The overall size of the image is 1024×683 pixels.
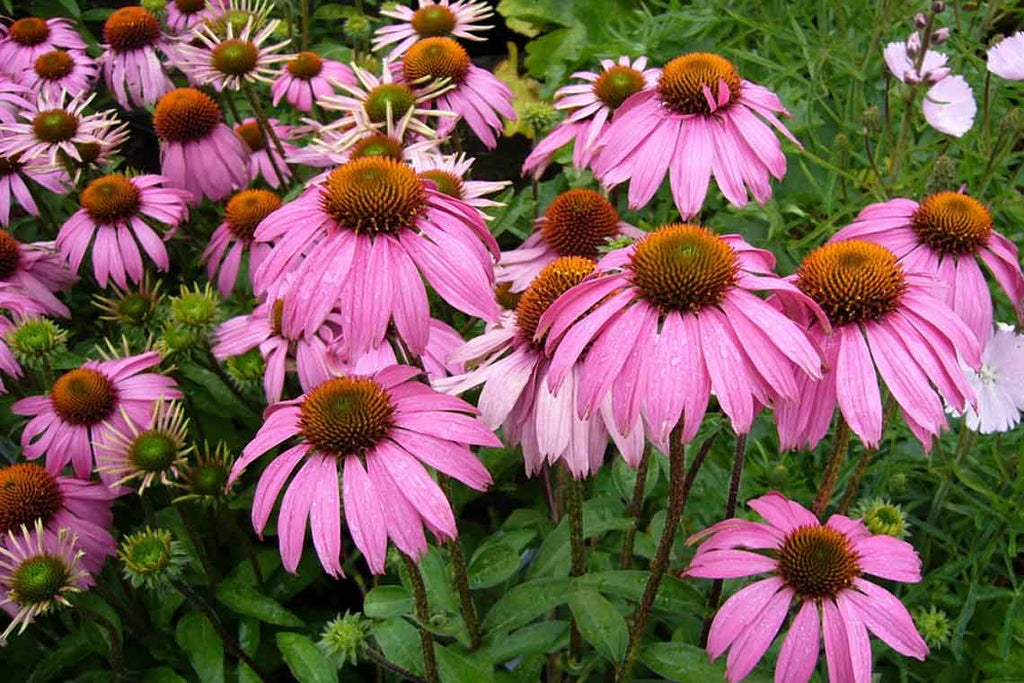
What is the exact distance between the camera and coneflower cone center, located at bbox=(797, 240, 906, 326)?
87 centimetres

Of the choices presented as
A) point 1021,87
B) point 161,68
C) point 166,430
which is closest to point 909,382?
point 166,430

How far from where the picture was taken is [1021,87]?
1761 millimetres

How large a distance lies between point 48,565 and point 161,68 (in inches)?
55.4

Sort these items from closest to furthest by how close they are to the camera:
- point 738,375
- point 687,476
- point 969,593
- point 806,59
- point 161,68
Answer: point 738,375 < point 687,476 < point 969,593 < point 806,59 < point 161,68

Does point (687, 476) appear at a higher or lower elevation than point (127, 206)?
higher

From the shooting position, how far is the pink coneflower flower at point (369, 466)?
0.85 meters

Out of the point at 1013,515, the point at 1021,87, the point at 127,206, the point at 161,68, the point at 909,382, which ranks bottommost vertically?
the point at 127,206

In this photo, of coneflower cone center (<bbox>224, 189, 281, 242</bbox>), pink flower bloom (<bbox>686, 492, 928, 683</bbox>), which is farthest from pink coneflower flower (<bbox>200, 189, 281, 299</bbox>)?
pink flower bloom (<bbox>686, 492, 928, 683</bbox>)

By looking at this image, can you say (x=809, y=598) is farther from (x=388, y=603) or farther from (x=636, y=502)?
(x=388, y=603)

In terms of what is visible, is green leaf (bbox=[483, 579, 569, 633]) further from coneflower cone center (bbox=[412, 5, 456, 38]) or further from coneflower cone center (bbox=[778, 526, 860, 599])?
coneflower cone center (bbox=[412, 5, 456, 38])

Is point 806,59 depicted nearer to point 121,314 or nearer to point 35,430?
point 121,314

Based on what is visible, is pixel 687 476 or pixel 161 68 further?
pixel 161 68

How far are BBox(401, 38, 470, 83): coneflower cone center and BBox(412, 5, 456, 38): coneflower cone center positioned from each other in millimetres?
175

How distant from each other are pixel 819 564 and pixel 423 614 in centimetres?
45
